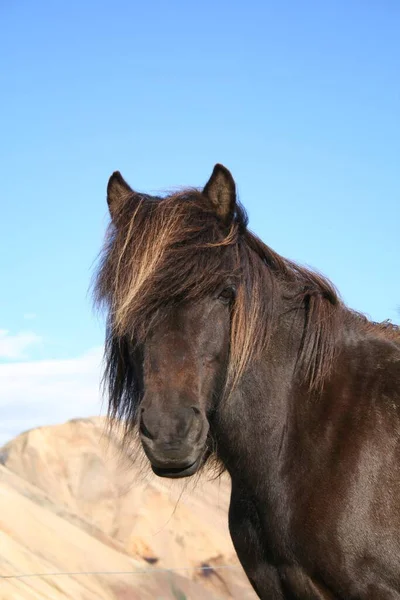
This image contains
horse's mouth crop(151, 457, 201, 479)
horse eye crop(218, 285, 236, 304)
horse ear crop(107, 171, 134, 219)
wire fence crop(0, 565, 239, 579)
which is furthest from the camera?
wire fence crop(0, 565, 239, 579)

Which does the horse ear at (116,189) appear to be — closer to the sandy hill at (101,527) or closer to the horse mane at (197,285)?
the horse mane at (197,285)

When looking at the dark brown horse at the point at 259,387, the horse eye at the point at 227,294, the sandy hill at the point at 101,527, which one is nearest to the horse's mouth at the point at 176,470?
the dark brown horse at the point at 259,387

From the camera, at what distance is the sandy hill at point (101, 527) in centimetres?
785

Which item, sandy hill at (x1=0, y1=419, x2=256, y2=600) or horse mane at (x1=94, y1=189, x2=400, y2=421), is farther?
sandy hill at (x1=0, y1=419, x2=256, y2=600)

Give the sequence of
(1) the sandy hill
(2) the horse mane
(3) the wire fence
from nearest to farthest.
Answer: (2) the horse mane, (3) the wire fence, (1) the sandy hill

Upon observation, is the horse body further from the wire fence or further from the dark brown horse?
the wire fence

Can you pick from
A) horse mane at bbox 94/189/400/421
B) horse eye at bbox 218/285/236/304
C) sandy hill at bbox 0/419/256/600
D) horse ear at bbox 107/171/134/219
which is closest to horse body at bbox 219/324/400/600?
horse mane at bbox 94/189/400/421

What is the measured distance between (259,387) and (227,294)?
587mm

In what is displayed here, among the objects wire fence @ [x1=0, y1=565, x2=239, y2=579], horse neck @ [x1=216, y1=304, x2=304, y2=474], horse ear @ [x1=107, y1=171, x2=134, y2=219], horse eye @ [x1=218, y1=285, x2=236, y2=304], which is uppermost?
horse ear @ [x1=107, y1=171, x2=134, y2=219]

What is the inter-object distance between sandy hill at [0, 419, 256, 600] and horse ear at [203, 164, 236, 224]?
3.74 m

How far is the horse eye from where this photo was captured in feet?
14.6

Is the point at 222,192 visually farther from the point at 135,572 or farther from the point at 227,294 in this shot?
the point at 135,572

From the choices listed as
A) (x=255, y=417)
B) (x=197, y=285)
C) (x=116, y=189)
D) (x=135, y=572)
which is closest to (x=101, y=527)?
(x=135, y=572)

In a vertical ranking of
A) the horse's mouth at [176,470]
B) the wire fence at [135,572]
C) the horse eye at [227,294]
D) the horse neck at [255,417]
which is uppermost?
the horse eye at [227,294]
